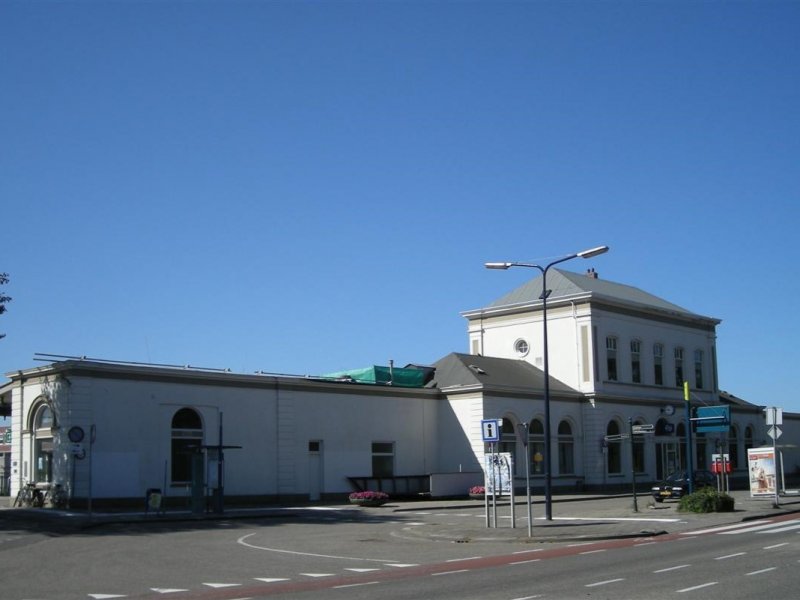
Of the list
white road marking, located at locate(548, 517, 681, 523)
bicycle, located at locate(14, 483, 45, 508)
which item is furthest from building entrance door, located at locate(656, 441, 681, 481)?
bicycle, located at locate(14, 483, 45, 508)

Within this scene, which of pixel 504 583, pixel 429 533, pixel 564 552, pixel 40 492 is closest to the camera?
pixel 504 583

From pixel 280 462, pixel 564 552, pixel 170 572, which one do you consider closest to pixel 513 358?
pixel 280 462

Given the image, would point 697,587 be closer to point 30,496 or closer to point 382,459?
point 30,496

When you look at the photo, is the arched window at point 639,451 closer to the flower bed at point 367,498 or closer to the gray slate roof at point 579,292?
the gray slate roof at point 579,292

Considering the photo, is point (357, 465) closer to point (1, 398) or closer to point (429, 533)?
point (1, 398)

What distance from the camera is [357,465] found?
153 ft

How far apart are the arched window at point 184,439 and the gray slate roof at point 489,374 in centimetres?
1536

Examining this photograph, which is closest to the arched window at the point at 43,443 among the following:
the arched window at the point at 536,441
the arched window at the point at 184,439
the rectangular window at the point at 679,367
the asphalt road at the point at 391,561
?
the arched window at the point at 184,439

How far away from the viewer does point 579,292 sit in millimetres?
56906

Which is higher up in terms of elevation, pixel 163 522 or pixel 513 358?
pixel 513 358

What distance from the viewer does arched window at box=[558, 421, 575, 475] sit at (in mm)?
54062

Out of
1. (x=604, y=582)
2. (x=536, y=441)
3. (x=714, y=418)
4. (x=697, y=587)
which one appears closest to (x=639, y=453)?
(x=536, y=441)

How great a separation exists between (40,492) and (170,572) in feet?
72.7

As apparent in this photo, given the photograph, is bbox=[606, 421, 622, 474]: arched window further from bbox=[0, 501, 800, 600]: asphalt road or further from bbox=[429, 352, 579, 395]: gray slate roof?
bbox=[0, 501, 800, 600]: asphalt road
